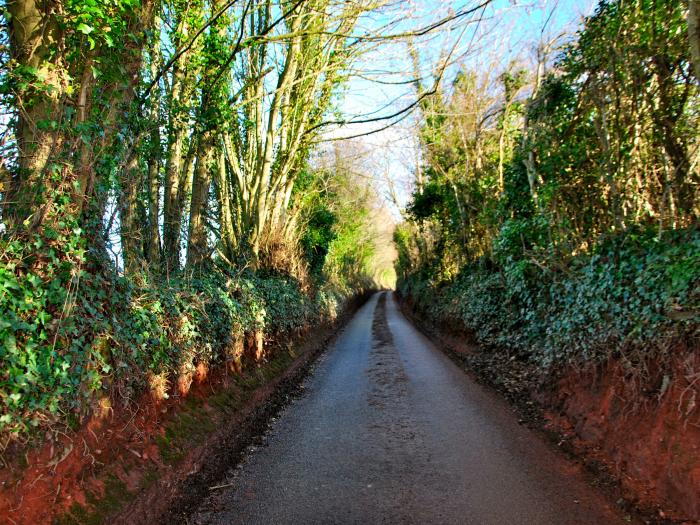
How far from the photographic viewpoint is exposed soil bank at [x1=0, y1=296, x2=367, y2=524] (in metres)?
2.96

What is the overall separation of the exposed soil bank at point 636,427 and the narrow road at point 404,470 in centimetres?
33

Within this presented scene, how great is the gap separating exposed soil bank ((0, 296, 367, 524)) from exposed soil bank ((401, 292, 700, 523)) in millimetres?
3903

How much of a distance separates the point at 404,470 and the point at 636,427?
2344 mm

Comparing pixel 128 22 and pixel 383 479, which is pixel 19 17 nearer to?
pixel 128 22

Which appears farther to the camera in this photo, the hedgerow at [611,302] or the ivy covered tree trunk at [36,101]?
the hedgerow at [611,302]

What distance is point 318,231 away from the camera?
64.6 ft

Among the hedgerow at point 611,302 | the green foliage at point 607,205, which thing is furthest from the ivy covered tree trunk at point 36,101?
the hedgerow at point 611,302

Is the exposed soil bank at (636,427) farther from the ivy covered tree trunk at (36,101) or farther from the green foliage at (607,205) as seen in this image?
the ivy covered tree trunk at (36,101)

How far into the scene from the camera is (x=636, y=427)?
440 centimetres

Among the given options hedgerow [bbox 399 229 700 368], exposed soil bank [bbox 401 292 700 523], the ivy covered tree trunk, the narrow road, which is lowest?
the narrow road

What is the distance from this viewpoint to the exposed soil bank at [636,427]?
3.62m

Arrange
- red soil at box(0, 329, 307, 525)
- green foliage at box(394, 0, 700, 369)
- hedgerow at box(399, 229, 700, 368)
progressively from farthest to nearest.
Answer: green foliage at box(394, 0, 700, 369) < hedgerow at box(399, 229, 700, 368) < red soil at box(0, 329, 307, 525)

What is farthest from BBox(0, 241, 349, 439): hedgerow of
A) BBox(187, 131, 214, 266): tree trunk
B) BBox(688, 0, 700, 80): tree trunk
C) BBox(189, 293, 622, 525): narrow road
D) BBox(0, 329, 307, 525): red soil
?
BBox(688, 0, 700, 80): tree trunk

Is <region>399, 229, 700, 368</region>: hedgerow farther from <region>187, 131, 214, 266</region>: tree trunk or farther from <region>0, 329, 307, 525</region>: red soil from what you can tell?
<region>187, 131, 214, 266</region>: tree trunk
